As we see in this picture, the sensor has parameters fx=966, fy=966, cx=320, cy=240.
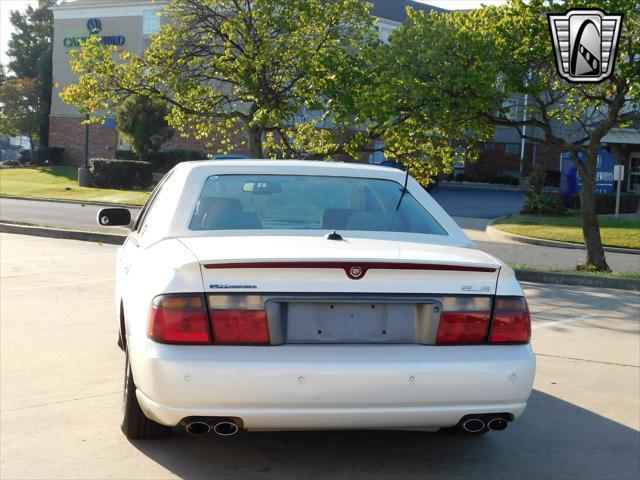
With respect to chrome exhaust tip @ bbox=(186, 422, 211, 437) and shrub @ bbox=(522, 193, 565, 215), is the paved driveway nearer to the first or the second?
shrub @ bbox=(522, 193, 565, 215)

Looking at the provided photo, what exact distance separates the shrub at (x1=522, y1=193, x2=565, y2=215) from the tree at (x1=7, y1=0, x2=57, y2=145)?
4393 centimetres

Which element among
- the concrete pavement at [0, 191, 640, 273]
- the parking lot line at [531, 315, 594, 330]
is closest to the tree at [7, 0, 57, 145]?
the concrete pavement at [0, 191, 640, 273]

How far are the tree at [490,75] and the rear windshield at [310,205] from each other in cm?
1008

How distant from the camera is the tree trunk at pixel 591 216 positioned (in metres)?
16.8

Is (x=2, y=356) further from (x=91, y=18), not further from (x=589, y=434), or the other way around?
(x=91, y=18)

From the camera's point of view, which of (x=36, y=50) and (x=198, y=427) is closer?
(x=198, y=427)

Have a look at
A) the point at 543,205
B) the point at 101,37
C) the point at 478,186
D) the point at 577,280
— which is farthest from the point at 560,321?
the point at 101,37

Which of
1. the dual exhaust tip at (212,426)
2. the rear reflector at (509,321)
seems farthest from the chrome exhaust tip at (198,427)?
the rear reflector at (509,321)

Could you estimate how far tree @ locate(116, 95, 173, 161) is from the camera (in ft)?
147

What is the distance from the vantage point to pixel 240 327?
4.39 meters

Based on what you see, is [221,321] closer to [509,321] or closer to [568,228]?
[509,321]

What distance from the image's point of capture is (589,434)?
5.79 metres

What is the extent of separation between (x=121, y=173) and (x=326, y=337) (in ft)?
127

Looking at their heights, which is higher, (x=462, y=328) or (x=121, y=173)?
(x=462, y=328)
